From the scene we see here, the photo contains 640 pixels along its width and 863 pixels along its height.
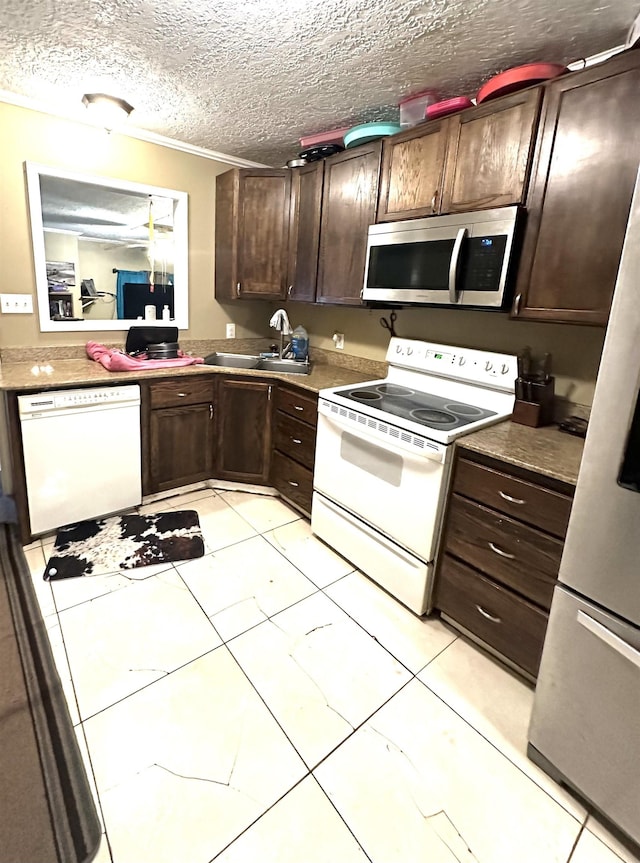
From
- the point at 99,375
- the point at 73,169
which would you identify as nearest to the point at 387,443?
the point at 99,375

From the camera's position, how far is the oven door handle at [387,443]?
1724 mm

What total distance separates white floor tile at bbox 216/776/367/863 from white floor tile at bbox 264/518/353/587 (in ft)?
3.26

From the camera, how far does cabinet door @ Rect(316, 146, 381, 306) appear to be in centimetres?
232

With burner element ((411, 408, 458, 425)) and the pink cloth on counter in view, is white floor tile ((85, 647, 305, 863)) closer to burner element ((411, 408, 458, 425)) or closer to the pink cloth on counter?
burner element ((411, 408, 458, 425))

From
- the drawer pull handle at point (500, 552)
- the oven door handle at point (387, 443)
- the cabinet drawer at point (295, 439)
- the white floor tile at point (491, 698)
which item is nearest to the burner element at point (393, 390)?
the oven door handle at point (387, 443)

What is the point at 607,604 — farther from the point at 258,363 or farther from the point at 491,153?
the point at 258,363

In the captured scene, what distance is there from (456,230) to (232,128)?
1.69m

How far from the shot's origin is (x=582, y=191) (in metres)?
1.55

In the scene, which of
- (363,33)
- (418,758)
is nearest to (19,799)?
(418,758)

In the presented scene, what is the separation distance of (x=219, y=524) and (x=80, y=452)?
35.4 inches

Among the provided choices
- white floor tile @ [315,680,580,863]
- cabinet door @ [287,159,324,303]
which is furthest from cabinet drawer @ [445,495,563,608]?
cabinet door @ [287,159,324,303]

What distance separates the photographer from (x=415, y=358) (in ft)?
8.09

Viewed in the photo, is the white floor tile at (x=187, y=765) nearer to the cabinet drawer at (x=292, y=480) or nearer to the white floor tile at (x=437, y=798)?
the white floor tile at (x=437, y=798)

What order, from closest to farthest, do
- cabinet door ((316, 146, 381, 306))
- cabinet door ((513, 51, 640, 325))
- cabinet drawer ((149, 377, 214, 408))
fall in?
cabinet door ((513, 51, 640, 325)) → cabinet door ((316, 146, 381, 306)) → cabinet drawer ((149, 377, 214, 408))
